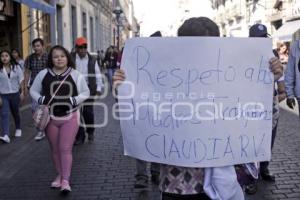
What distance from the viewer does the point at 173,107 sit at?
266cm

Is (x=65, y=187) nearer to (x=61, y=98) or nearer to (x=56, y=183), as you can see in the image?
(x=56, y=183)

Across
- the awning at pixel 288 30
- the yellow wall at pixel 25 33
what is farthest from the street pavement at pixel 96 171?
the awning at pixel 288 30

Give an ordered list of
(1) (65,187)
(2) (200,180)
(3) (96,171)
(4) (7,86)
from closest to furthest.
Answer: (2) (200,180) → (1) (65,187) → (3) (96,171) → (4) (7,86)

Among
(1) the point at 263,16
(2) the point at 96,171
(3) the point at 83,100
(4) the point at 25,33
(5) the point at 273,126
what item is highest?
(1) the point at 263,16

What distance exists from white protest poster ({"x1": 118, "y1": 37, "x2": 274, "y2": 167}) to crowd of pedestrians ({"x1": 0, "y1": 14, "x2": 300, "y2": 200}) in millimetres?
67

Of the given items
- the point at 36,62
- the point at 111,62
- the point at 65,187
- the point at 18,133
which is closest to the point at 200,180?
the point at 65,187

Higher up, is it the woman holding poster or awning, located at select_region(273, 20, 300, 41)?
awning, located at select_region(273, 20, 300, 41)

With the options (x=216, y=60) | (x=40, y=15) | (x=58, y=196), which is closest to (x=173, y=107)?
(x=216, y=60)

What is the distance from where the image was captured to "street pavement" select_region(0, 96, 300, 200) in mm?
5055

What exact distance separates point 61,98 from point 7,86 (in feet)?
10.9

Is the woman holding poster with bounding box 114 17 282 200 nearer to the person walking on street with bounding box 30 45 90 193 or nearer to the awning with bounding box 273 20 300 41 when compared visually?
the person walking on street with bounding box 30 45 90 193

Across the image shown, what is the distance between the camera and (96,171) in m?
6.06

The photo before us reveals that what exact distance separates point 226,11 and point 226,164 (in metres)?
51.7

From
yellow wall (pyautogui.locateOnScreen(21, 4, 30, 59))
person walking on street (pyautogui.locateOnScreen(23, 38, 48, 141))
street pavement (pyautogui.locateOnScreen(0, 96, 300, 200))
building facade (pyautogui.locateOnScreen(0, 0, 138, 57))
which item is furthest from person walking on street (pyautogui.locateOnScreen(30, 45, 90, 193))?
yellow wall (pyautogui.locateOnScreen(21, 4, 30, 59))
